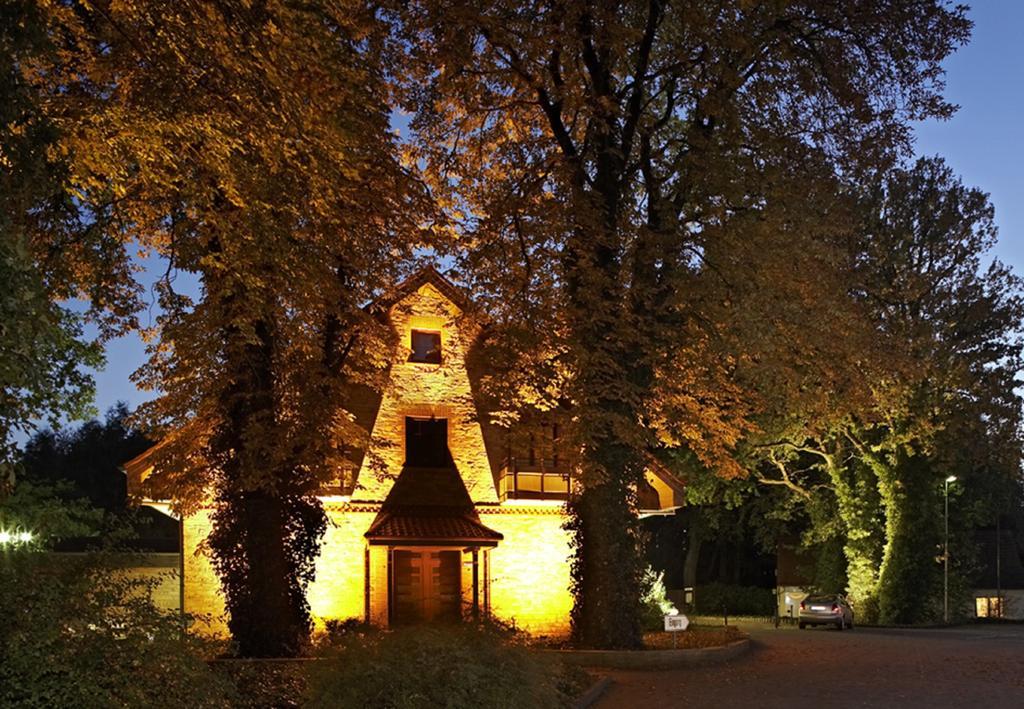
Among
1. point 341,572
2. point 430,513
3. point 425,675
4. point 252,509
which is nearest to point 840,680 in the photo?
point 425,675

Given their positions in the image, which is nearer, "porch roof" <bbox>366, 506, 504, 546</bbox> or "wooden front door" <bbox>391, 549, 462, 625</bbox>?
"porch roof" <bbox>366, 506, 504, 546</bbox>

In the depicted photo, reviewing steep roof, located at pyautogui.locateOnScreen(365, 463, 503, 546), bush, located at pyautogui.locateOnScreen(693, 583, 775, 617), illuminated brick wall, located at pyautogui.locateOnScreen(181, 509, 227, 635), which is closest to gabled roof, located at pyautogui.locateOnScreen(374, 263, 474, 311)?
steep roof, located at pyautogui.locateOnScreen(365, 463, 503, 546)

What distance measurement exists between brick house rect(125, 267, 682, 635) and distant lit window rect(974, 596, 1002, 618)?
29.7m

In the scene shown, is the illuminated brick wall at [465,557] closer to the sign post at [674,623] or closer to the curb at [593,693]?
the sign post at [674,623]

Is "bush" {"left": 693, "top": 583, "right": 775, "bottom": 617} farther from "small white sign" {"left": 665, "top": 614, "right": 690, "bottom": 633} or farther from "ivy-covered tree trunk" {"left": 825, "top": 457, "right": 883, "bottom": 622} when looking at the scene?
"small white sign" {"left": 665, "top": 614, "right": 690, "bottom": 633}

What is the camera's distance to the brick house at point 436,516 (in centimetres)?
2638

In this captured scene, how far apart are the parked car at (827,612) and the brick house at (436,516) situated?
1161 cm

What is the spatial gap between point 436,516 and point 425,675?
1698 cm

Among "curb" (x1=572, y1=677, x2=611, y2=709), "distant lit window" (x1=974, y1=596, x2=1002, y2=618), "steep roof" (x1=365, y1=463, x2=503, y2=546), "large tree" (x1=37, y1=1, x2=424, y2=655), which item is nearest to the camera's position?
"large tree" (x1=37, y1=1, x2=424, y2=655)

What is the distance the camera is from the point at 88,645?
7.60 meters

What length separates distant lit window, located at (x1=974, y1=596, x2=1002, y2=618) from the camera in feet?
164

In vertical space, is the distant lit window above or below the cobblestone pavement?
below

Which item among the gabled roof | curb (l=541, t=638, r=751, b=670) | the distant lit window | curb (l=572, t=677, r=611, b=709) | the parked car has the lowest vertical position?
the distant lit window

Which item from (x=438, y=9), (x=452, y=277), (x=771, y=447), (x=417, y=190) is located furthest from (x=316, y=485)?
(x=771, y=447)
